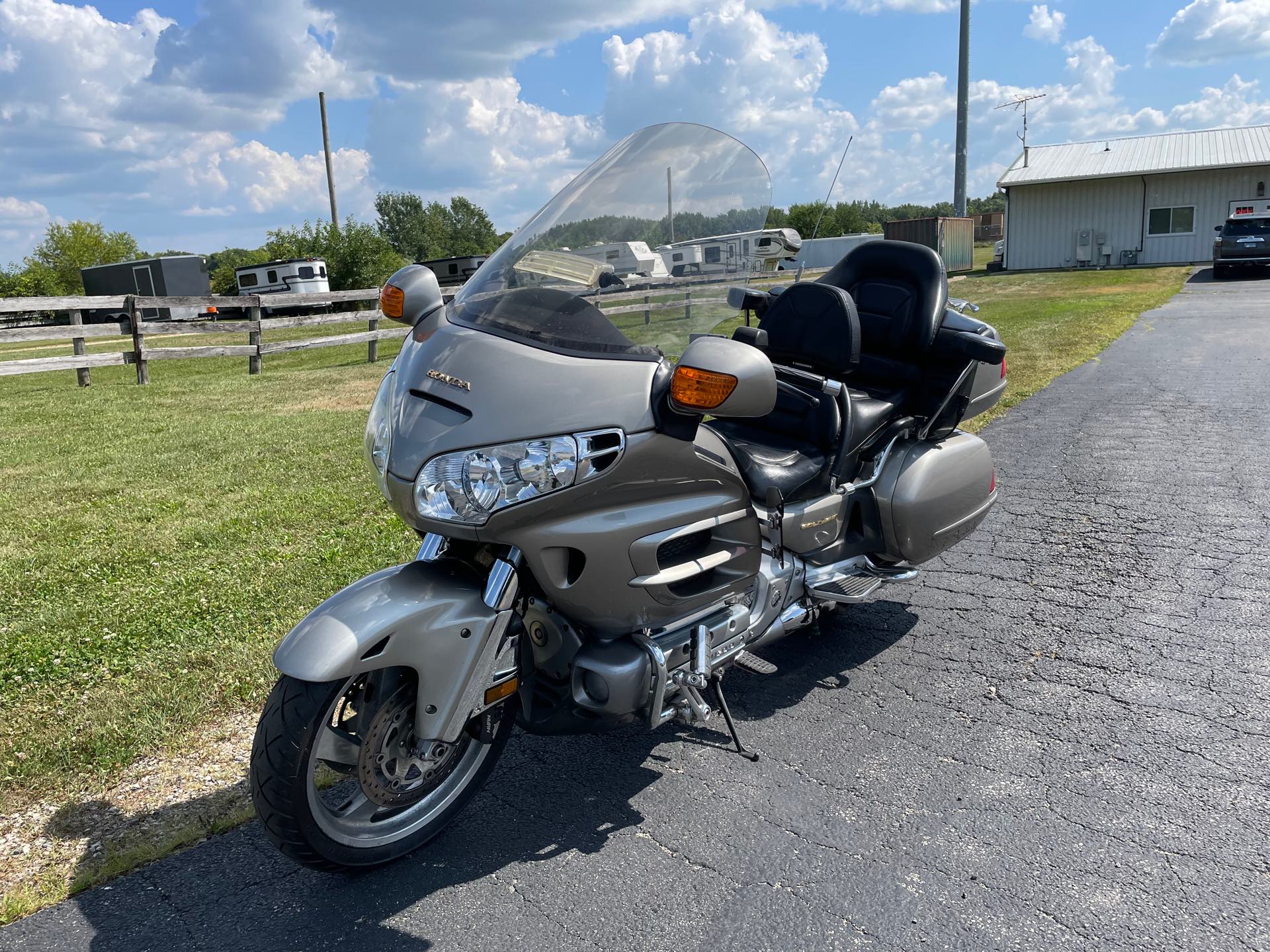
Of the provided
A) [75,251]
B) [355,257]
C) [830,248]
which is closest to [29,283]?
[75,251]

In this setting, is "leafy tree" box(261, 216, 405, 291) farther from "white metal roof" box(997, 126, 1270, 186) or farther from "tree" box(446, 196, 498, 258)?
"tree" box(446, 196, 498, 258)

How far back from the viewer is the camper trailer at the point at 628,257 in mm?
3035

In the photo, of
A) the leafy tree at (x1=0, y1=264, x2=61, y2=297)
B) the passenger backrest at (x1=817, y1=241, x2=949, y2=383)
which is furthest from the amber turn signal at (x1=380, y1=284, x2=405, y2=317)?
the leafy tree at (x1=0, y1=264, x2=61, y2=297)

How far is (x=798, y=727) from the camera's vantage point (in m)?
3.45

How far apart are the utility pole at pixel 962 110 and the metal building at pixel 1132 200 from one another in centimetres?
155

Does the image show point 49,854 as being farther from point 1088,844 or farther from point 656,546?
point 1088,844

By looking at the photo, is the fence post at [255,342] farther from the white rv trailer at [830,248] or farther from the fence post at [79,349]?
the white rv trailer at [830,248]

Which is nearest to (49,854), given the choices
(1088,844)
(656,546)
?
(656,546)

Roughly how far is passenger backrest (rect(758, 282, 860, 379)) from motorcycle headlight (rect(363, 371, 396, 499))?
1.61 m

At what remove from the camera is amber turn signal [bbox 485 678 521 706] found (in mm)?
2660

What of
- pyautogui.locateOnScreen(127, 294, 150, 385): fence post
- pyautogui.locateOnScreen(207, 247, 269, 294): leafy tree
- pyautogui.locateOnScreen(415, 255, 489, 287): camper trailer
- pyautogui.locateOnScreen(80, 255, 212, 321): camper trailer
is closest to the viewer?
pyautogui.locateOnScreen(127, 294, 150, 385): fence post

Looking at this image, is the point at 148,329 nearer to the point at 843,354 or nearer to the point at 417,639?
the point at 843,354

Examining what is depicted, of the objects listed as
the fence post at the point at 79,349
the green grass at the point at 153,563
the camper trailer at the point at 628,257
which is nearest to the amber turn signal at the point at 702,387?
the camper trailer at the point at 628,257

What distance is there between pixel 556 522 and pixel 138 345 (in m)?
13.8
